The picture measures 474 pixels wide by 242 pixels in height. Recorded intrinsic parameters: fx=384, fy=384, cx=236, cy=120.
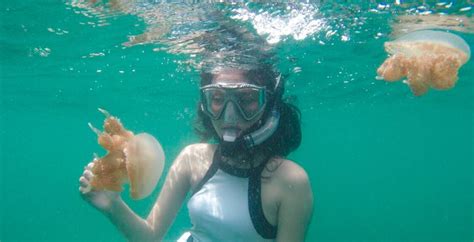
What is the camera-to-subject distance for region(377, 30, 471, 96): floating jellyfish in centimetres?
360

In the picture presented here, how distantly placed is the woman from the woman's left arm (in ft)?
0.03

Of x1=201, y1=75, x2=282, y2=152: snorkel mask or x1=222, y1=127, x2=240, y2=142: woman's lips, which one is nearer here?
x1=222, y1=127, x2=240, y2=142: woman's lips

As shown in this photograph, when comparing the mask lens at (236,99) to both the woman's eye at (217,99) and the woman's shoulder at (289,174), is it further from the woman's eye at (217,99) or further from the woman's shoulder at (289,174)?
the woman's shoulder at (289,174)

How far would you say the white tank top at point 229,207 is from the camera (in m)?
4.11

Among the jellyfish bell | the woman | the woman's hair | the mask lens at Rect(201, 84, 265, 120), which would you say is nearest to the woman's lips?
the woman

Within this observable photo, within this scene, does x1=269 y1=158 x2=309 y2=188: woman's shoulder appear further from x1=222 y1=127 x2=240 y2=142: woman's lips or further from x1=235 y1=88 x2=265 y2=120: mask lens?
x1=235 y1=88 x2=265 y2=120: mask lens

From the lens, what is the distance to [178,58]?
39.3ft

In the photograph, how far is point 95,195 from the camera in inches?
149

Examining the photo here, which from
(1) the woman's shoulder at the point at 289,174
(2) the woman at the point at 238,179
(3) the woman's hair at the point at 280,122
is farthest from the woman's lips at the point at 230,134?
(1) the woman's shoulder at the point at 289,174

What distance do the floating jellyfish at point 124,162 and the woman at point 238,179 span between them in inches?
9.4

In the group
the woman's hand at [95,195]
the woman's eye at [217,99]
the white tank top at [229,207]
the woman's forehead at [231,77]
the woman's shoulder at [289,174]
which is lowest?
the white tank top at [229,207]

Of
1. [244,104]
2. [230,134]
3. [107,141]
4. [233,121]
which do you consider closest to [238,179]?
[230,134]

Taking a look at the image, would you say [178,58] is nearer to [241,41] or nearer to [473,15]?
[241,41]

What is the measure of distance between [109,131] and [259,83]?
85.8 inches
